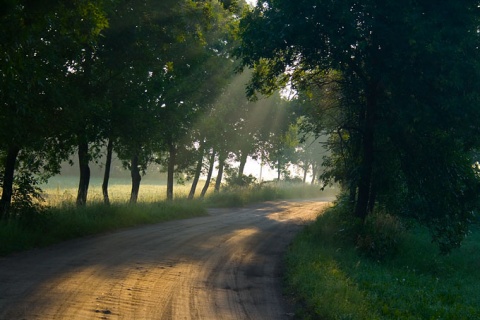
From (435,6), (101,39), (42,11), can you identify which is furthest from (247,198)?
(42,11)

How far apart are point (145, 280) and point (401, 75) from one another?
9673mm

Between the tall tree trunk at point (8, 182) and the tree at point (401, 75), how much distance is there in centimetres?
749

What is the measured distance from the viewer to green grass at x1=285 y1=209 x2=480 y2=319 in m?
8.61

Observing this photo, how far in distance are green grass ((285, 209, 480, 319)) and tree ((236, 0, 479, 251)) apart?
4.58ft

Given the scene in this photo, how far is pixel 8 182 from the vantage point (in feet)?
48.1

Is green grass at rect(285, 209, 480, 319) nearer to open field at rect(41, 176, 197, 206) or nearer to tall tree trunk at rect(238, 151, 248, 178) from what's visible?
open field at rect(41, 176, 197, 206)

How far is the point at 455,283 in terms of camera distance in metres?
14.8

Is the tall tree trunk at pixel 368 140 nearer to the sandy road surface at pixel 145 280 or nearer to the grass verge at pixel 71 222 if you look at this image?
the sandy road surface at pixel 145 280

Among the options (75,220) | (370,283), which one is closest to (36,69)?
(75,220)

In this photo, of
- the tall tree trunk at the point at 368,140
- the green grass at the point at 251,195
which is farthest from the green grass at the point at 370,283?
the green grass at the point at 251,195

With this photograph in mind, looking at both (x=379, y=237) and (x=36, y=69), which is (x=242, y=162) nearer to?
(x=379, y=237)

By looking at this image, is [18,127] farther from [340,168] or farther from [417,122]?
[340,168]

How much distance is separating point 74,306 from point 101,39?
1261 centimetres

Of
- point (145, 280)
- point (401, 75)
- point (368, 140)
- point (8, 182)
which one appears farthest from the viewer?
point (368, 140)
